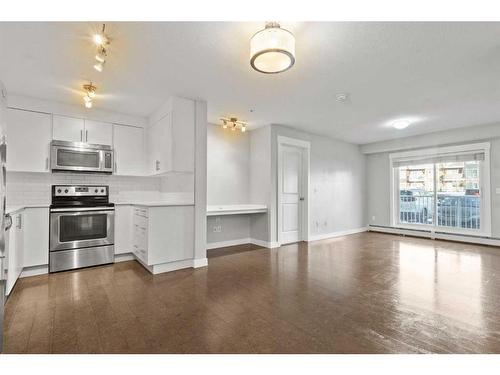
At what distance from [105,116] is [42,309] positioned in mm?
2808

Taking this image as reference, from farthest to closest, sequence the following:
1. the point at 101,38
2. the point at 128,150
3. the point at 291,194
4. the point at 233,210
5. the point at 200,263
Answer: the point at 291,194 → the point at 233,210 → the point at 128,150 → the point at 200,263 → the point at 101,38

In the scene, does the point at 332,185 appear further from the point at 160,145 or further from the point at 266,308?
the point at 266,308

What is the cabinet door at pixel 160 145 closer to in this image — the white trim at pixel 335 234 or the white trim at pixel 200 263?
the white trim at pixel 200 263

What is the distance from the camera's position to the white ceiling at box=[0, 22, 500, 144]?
6.93 feet

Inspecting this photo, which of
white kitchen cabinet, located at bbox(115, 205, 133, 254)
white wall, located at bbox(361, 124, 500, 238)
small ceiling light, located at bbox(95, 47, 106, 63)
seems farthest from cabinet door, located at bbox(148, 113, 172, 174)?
white wall, located at bbox(361, 124, 500, 238)

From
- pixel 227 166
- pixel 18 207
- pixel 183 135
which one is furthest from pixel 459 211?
pixel 18 207

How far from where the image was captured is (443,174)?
5914 millimetres

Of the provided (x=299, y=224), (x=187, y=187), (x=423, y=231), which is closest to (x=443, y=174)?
(x=423, y=231)

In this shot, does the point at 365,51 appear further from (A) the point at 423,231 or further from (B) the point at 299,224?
(A) the point at 423,231

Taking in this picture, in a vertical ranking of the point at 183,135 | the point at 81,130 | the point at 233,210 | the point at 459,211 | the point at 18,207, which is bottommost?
the point at 459,211

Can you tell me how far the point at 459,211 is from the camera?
5652 mm

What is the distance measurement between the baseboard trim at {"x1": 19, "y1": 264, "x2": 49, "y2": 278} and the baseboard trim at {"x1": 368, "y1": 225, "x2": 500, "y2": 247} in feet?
23.2

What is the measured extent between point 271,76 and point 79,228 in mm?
3251

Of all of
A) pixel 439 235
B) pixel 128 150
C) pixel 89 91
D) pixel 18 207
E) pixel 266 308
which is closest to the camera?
pixel 266 308
